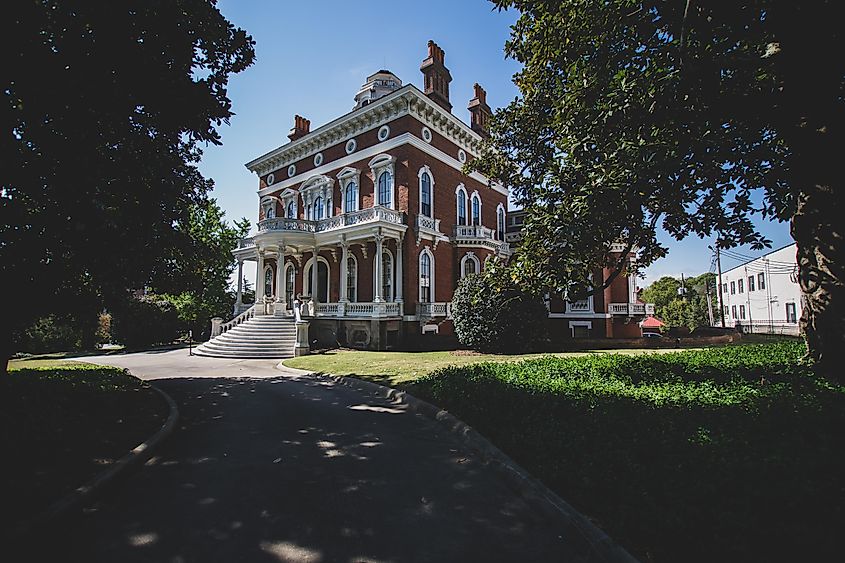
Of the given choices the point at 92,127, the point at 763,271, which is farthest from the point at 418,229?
the point at 763,271

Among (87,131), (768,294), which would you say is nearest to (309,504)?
(87,131)

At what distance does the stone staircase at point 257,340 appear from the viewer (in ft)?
61.2

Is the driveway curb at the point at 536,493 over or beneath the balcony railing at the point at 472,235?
beneath

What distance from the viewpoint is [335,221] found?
2348cm

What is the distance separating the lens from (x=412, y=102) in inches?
860

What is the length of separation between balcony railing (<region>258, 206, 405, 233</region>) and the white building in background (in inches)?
1425

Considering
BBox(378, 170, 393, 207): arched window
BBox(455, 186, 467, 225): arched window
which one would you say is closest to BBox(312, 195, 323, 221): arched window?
BBox(378, 170, 393, 207): arched window

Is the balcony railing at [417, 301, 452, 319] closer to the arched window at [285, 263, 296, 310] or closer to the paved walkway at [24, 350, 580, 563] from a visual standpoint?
the arched window at [285, 263, 296, 310]

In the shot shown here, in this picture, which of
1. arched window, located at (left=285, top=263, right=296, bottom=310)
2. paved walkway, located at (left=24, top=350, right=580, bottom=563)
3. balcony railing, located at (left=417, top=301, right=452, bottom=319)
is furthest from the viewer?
arched window, located at (left=285, top=263, right=296, bottom=310)

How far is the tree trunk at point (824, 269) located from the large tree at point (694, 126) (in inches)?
0.9

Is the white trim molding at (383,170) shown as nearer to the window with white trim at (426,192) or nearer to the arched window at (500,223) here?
the window with white trim at (426,192)

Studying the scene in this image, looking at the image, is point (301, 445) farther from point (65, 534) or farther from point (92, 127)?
point (92, 127)

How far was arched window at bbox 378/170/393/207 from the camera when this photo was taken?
898 inches

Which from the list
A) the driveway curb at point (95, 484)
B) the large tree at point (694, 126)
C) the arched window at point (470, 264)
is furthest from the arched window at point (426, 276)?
the driveway curb at point (95, 484)
